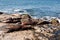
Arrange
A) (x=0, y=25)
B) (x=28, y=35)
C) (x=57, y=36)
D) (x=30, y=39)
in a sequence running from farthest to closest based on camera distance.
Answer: (x=0, y=25), (x=57, y=36), (x=28, y=35), (x=30, y=39)

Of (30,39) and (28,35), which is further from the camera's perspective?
(28,35)

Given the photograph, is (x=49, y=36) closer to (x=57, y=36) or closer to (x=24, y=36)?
(x=57, y=36)

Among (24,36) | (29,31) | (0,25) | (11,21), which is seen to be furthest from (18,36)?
(11,21)

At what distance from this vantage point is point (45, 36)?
9.96 m

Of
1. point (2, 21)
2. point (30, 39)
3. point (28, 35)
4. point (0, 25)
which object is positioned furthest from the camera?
point (2, 21)

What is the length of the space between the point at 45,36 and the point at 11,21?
9.96ft

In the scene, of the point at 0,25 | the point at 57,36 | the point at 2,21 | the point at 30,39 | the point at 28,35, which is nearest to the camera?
the point at 30,39

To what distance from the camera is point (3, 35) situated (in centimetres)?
948

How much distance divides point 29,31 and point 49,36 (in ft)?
3.33

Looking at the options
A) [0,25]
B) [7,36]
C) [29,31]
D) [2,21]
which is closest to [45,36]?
[29,31]

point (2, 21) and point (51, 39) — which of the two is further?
point (2, 21)

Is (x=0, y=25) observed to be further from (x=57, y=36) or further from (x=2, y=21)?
(x=57, y=36)

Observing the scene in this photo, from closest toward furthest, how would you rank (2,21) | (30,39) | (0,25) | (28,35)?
1. (30,39)
2. (28,35)
3. (0,25)
4. (2,21)

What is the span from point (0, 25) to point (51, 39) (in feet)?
9.55
